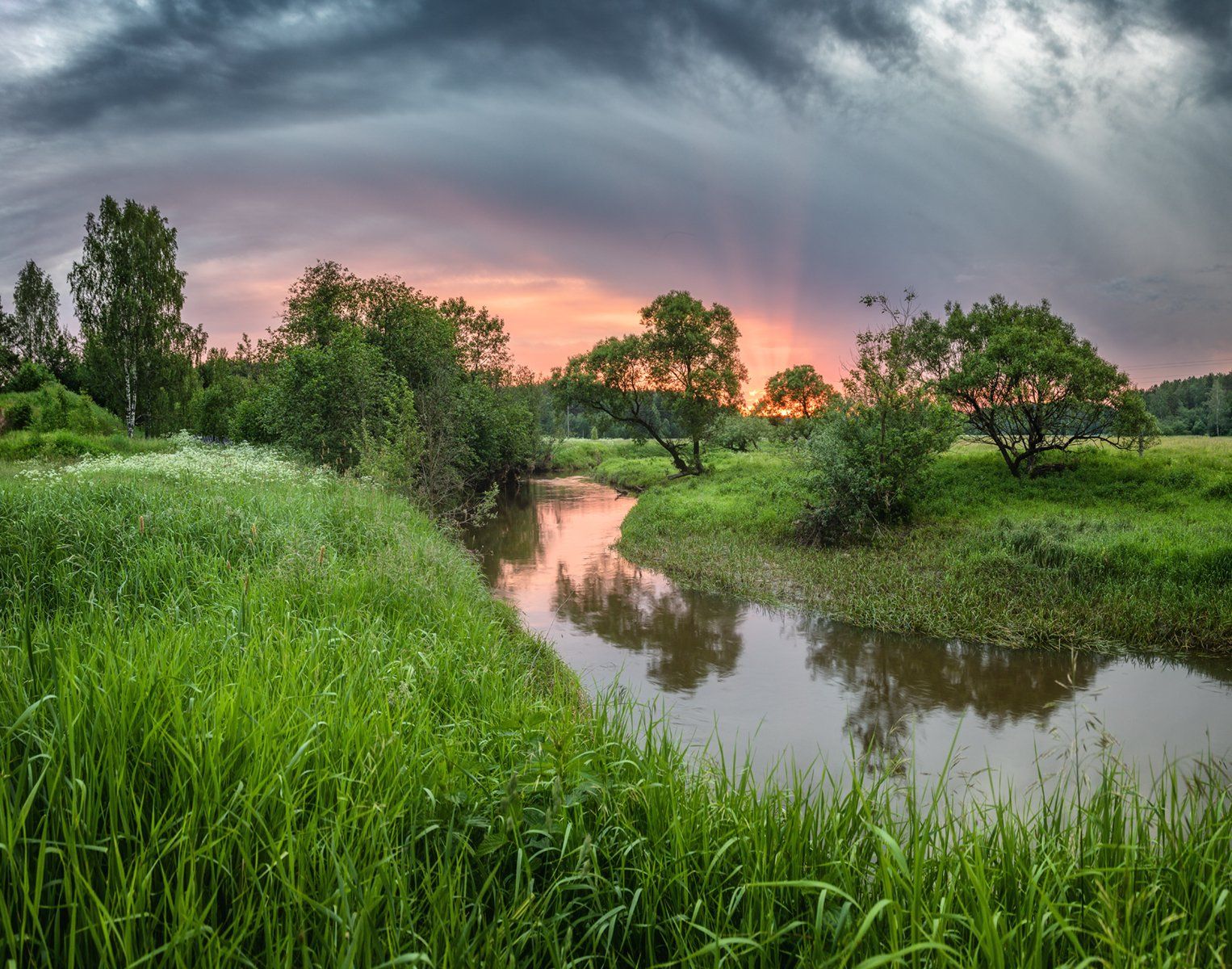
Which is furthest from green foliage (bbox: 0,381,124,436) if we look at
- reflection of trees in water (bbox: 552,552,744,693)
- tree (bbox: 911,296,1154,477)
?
tree (bbox: 911,296,1154,477)

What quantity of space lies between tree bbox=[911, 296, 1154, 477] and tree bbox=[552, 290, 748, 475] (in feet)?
48.5

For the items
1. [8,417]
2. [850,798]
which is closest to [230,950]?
[850,798]

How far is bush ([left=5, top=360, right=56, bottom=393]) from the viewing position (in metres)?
30.1

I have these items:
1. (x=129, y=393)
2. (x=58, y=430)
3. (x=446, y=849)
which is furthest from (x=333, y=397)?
(x=446, y=849)

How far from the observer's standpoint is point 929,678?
8.85 meters

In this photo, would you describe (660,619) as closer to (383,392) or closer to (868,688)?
(868,688)

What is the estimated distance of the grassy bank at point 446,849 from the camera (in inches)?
79.7

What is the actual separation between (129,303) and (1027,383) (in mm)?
36827

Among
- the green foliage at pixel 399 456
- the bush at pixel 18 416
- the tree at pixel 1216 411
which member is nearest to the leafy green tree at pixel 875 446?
the green foliage at pixel 399 456

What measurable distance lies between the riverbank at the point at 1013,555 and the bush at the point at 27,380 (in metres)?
30.3

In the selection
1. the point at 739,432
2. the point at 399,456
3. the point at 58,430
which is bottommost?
the point at 399,456

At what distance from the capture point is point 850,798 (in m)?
2.96

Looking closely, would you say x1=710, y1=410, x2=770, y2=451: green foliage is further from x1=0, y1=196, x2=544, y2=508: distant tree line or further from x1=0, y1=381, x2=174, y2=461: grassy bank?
x1=0, y1=381, x2=174, y2=461: grassy bank

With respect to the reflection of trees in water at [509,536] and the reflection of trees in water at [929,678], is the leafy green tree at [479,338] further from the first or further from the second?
the reflection of trees in water at [929,678]
